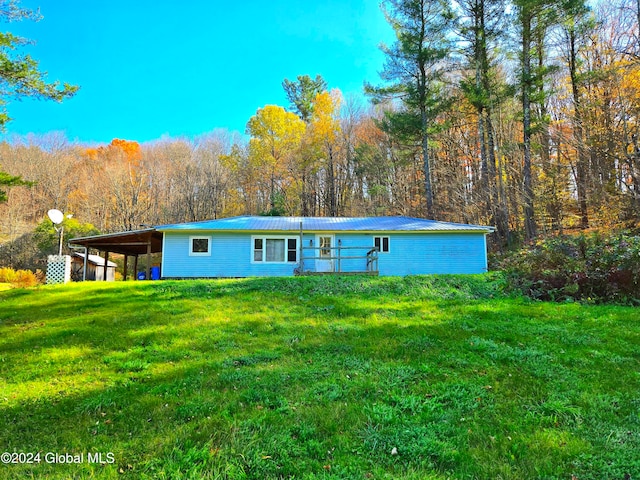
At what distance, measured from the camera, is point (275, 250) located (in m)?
15.0

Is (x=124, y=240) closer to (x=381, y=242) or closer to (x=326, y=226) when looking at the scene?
(x=326, y=226)

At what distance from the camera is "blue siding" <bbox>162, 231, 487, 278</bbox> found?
48.1ft

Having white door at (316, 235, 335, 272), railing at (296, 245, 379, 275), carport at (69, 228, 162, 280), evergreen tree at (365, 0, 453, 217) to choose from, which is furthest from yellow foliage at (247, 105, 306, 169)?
railing at (296, 245, 379, 275)

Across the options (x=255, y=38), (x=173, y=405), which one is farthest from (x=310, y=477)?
(x=255, y=38)

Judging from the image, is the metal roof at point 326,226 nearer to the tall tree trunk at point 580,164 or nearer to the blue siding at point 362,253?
the blue siding at point 362,253

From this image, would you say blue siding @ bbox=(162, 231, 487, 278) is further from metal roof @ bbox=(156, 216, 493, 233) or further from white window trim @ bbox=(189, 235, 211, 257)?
metal roof @ bbox=(156, 216, 493, 233)

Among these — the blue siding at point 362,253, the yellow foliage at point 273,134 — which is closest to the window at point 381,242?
the blue siding at point 362,253

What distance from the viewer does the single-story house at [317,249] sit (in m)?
14.7

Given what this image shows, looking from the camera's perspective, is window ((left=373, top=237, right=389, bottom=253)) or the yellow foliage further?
the yellow foliage

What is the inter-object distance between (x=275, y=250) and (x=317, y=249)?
71.4 inches

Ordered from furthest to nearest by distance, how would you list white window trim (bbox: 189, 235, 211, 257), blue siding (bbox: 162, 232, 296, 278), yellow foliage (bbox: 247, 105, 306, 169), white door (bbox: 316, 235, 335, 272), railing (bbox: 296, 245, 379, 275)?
yellow foliage (bbox: 247, 105, 306, 169) → white door (bbox: 316, 235, 335, 272) → white window trim (bbox: 189, 235, 211, 257) → blue siding (bbox: 162, 232, 296, 278) → railing (bbox: 296, 245, 379, 275)

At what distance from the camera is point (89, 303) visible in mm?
7809

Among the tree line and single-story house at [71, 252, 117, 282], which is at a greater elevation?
the tree line

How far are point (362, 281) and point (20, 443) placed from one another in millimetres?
7338
